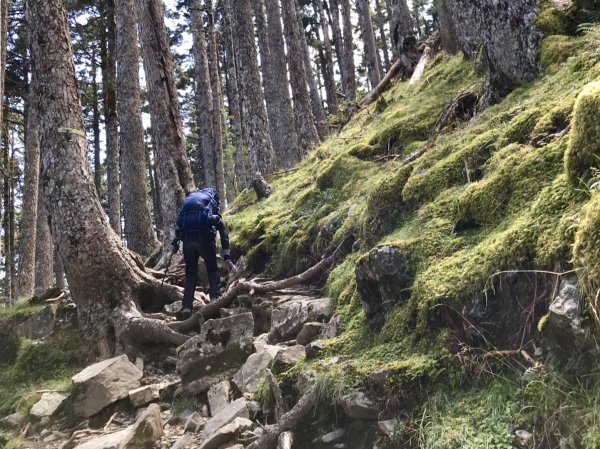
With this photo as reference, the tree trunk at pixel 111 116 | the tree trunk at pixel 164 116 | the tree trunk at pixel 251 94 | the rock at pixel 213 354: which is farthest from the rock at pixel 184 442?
the tree trunk at pixel 111 116

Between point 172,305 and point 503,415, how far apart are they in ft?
19.7

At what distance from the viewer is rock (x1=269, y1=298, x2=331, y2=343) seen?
547 cm

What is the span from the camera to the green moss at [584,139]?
2.87 m

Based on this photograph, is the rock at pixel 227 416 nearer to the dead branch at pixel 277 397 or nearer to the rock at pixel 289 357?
the dead branch at pixel 277 397

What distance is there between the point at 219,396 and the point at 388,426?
2462 mm

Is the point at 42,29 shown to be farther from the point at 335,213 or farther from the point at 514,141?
the point at 514,141

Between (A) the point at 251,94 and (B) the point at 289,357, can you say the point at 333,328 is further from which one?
(A) the point at 251,94

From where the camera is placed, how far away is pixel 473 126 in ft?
18.0

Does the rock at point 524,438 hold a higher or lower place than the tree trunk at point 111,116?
lower

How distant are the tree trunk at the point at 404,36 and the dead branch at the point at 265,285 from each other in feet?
24.9

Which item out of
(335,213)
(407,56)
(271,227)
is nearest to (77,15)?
(407,56)

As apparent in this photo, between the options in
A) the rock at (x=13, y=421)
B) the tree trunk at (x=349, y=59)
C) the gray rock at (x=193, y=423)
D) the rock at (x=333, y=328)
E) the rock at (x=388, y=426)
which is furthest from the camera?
the tree trunk at (x=349, y=59)

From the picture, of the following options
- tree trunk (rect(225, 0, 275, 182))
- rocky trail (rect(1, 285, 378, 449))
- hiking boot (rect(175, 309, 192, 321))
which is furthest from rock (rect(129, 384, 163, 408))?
tree trunk (rect(225, 0, 275, 182))

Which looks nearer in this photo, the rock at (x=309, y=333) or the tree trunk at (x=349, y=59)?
the rock at (x=309, y=333)
